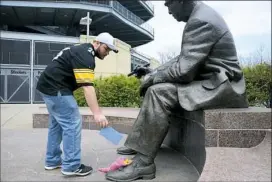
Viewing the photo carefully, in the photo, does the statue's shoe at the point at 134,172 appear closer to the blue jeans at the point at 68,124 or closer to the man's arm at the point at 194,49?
the blue jeans at the point at 68,124

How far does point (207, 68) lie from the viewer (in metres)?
3.59

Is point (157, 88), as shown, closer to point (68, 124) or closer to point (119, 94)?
point (68, 124)

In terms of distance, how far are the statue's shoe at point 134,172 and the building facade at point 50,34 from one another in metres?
20.4

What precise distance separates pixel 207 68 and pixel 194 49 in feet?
0.90

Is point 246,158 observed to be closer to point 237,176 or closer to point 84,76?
point 237,176

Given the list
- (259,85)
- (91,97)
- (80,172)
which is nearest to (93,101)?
(91,97)

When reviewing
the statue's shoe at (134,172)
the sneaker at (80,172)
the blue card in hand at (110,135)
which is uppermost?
the blue card in hand at (110,135)

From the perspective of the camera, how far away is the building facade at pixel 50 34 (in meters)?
23.8

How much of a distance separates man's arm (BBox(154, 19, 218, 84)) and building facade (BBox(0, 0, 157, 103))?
2006cm

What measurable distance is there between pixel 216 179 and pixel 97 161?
2305 millimetres

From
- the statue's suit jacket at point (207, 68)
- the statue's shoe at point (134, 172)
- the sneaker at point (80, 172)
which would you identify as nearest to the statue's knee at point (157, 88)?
the statue's suit jacket at point (207, 68)

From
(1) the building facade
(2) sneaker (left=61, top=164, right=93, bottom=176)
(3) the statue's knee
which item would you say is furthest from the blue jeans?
(1) the building facade

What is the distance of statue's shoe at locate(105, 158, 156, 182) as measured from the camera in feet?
10.8

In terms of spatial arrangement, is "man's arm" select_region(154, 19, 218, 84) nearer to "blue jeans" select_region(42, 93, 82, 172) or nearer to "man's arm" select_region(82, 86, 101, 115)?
"man's arm" select_region(82, 86, 101, 115)
